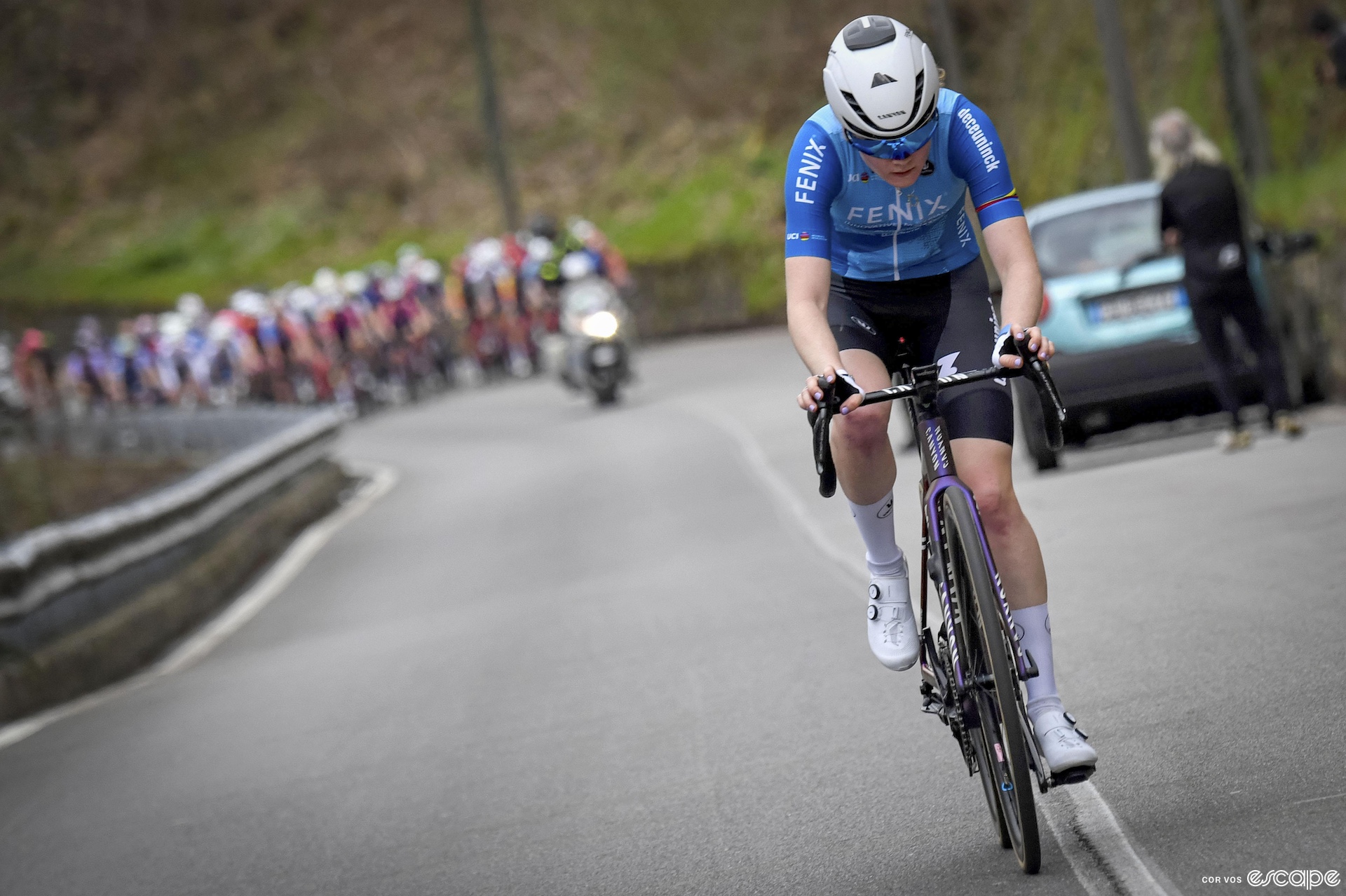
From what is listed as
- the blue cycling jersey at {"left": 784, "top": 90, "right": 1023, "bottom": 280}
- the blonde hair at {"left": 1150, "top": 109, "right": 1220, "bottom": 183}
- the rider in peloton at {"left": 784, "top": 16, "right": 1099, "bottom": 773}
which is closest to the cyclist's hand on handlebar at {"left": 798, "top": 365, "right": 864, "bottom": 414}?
the rider in peloton at {"left": 784, "top": 16, "right": 1099, "bottom": 773}

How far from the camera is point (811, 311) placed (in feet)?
16.2

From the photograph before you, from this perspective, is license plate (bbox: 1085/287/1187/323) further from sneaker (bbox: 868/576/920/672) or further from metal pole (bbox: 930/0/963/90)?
metal pole (bbox: 930/0/963/90)

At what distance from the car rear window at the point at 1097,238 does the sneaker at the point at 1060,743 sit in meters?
7.97

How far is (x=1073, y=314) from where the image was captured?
12055 millimetres

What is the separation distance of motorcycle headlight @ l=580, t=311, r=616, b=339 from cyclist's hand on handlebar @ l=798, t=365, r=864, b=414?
19723mm

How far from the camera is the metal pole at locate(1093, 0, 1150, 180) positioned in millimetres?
18688

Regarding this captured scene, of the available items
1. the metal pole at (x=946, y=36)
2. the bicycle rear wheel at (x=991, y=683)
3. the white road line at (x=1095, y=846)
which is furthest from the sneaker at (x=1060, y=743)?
the metal pole at (x=946, y=36)

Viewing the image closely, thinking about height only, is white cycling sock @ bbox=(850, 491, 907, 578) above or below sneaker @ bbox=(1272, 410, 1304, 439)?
above

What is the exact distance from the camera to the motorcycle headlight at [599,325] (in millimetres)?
24297

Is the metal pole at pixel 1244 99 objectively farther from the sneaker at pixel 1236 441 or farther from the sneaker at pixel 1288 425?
the sneaker at pixel 1236 441

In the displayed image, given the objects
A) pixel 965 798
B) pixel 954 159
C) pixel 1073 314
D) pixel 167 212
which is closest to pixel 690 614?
pixel 1073 314

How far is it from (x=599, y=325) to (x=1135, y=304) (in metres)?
12.9

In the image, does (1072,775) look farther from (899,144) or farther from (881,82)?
(881,82)

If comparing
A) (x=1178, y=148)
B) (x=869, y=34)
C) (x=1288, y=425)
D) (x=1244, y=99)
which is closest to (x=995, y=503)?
(x=869, y=34)
